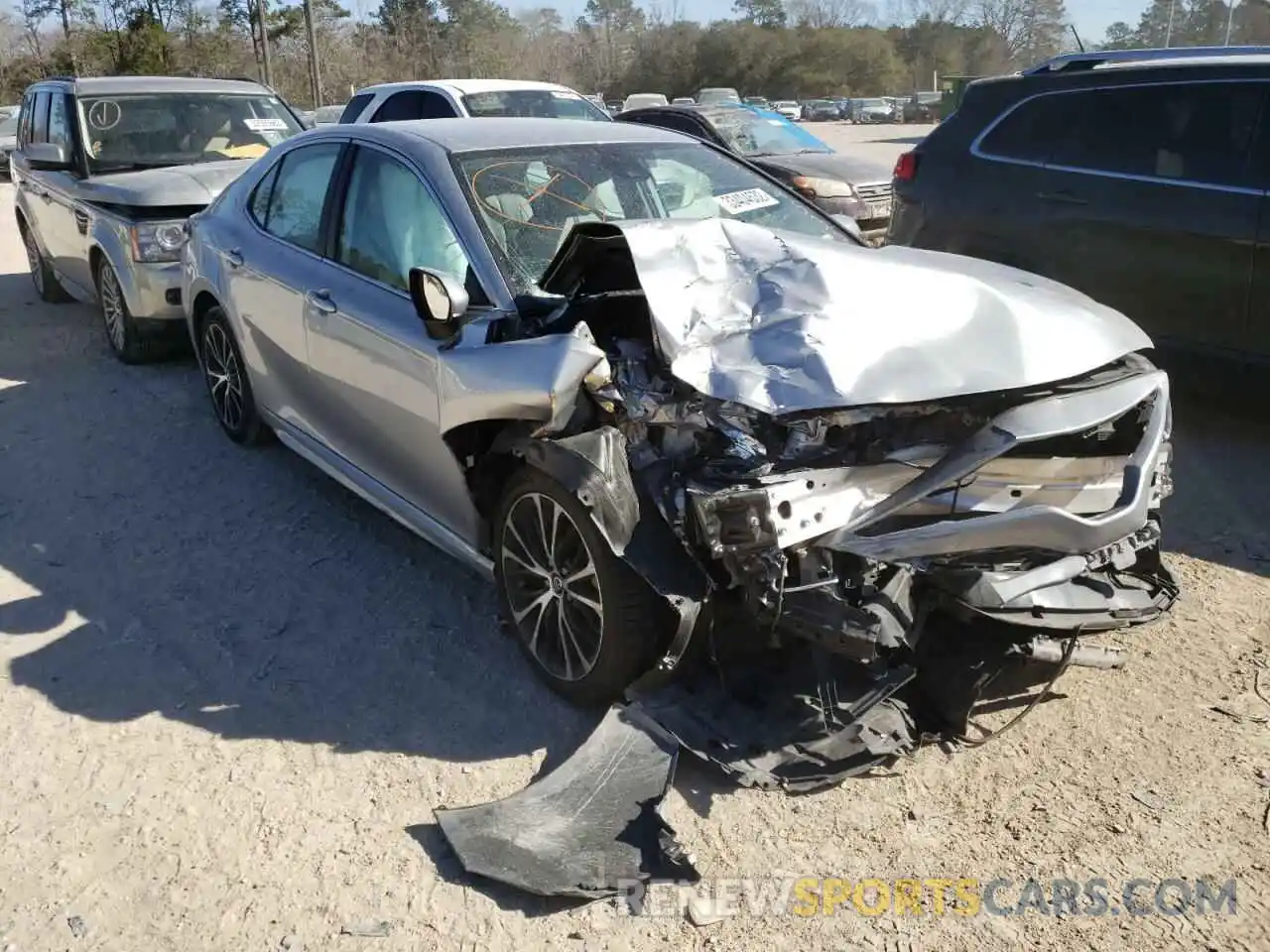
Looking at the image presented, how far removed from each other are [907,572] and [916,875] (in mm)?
789

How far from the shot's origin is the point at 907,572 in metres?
3.02

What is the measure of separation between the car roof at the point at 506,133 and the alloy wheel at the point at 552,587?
153 centimetres

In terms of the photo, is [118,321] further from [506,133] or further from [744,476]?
[744,476]

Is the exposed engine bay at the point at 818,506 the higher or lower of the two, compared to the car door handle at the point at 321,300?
lower

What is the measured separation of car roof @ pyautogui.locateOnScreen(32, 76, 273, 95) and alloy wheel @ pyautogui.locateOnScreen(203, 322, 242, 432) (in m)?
3.72

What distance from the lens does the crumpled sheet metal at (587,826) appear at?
9.20ft

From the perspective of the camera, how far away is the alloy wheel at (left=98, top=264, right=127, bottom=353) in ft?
24.8

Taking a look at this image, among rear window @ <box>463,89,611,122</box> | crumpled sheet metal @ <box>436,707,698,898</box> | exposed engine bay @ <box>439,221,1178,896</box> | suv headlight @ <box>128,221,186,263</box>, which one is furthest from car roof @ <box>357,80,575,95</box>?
crumpled sheet metal @ <box>436,707,698,898</box>

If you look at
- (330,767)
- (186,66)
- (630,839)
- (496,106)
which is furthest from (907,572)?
(186,66)

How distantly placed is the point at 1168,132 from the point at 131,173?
22.6 ft

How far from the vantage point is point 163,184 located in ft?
24.7

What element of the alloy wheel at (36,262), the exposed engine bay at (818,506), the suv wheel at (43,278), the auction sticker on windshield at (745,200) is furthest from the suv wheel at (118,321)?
the exposed engine bay at (818,506)

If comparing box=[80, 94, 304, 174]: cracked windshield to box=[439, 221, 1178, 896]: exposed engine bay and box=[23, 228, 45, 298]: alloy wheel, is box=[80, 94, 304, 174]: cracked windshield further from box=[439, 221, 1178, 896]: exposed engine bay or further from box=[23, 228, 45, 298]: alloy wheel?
box=[439, 221, 1178, 896]: exposed engine bay

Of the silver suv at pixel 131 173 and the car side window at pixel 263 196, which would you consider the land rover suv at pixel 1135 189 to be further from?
the silver suv at pixel 131 173
